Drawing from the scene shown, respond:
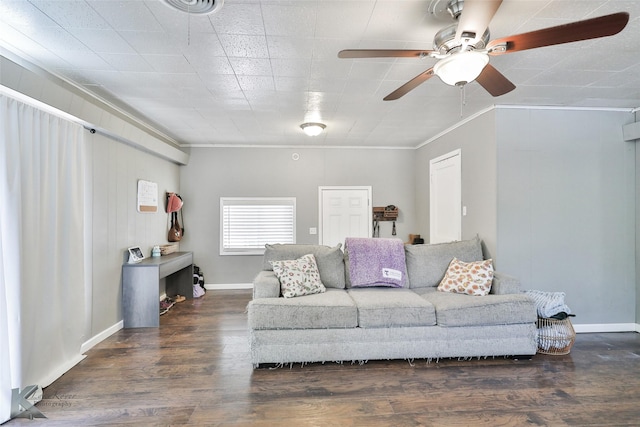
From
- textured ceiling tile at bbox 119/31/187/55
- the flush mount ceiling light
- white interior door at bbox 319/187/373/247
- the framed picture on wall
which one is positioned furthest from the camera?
white interior door at bbox 319/187/373/247

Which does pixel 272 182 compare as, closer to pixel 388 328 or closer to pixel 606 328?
pixel 388 328

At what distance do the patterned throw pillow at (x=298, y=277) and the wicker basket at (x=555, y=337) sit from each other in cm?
212

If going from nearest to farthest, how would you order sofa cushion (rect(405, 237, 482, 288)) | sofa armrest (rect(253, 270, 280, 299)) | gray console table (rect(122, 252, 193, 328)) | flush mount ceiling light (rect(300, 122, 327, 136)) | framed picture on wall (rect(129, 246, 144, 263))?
sofa armrest (rect(253, 270, 280, 299)) → sofa cushion (rect(405, 237, 482, 288)) → gray console table (rect(122, 252, 193, 328)) → framed picture on wall (rect(129, 246, 144, 263)) → flush mount ceiling light (rect(300, 122, 327, 136))

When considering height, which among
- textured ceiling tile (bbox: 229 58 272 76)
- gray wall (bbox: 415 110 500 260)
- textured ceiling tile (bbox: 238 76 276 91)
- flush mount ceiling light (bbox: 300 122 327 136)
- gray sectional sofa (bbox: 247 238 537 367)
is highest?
textured ceiling tile (bbox: 238 76 276 91)

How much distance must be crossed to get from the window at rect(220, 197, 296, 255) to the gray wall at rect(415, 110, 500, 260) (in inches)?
111

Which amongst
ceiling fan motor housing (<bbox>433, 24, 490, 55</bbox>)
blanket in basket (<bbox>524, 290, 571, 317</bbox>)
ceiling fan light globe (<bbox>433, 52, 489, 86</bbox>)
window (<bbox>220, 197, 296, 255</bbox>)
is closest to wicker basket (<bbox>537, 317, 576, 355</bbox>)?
blanket in basket (<bbox>524, 290, 571, 317</bbox>)

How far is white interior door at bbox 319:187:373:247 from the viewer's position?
19.1ft

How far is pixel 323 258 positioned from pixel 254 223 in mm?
2473

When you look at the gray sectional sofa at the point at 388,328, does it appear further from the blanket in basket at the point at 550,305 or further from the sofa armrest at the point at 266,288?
the blanket in basket at the point at 550,305

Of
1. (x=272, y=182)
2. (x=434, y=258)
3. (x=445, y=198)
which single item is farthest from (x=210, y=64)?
(x=445, y=198)

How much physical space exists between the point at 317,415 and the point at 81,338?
2.33 metres

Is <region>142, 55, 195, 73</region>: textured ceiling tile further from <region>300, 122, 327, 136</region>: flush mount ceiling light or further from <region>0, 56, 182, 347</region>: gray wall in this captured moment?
<region>300, 122, 327, 136</region>: flush mount ceiling light

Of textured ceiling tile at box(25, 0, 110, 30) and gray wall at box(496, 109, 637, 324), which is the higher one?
textured ceiling tile at box(25, 0, 110, 30)

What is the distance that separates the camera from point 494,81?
6.97ft
